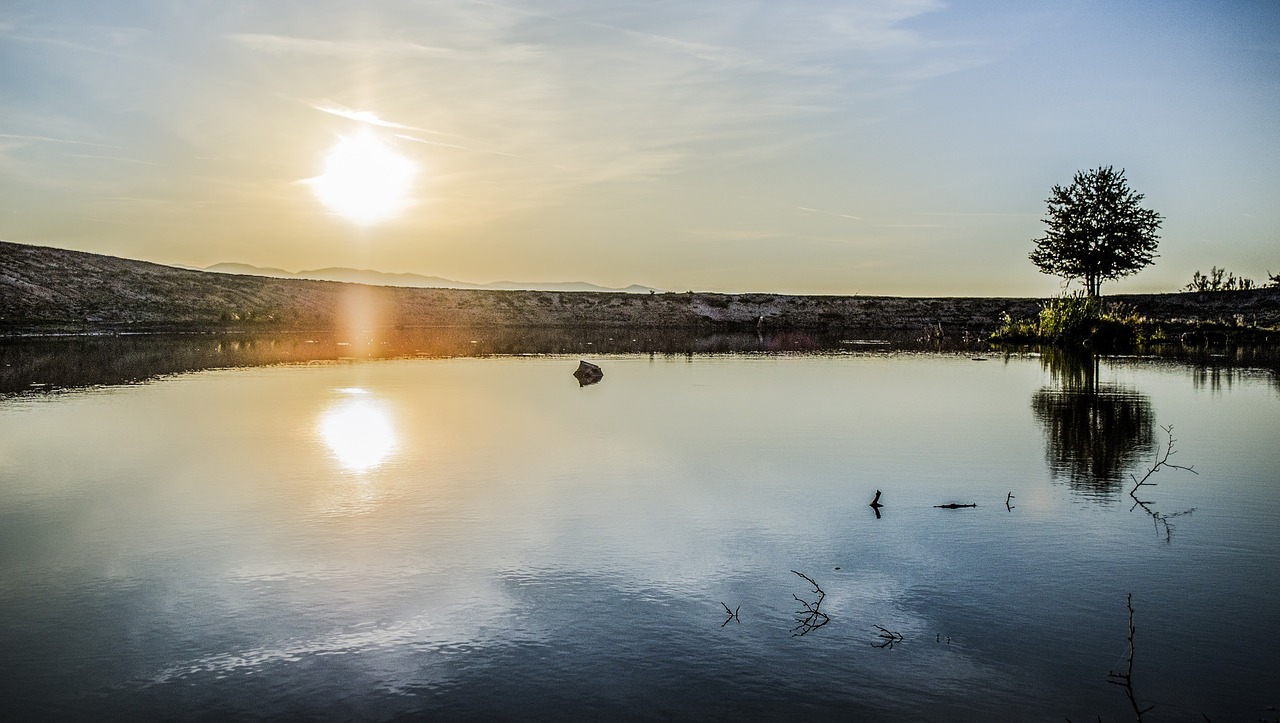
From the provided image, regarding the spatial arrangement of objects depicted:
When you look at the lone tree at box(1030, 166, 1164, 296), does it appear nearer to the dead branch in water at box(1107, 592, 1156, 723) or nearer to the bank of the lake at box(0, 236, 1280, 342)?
the bank of the lake at box(0, 236, 1280, 342)

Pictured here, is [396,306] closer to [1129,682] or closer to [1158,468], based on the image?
[1158,468]

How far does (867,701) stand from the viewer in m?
Result: 4.79

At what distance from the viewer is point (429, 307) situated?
62.2m

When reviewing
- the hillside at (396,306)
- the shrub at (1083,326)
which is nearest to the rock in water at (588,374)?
the shrub at (1083,326)

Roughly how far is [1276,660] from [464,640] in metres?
4.48

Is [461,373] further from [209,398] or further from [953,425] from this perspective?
[953,425]

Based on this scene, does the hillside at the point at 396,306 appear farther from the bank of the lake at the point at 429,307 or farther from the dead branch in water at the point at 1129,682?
the dead branch in water at the point at 1129,682

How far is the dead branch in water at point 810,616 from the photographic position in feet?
18.7

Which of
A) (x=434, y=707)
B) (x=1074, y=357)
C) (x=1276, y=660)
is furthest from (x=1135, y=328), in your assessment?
(x=434, y=707)

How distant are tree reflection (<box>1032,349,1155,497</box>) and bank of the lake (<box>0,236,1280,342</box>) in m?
28.0

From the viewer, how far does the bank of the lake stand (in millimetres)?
45188

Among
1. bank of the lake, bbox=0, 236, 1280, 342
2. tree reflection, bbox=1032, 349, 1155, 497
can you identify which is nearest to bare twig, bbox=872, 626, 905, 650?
tree reflection, bbox=1032, 349, 1155, 497

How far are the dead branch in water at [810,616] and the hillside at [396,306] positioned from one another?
42188mm

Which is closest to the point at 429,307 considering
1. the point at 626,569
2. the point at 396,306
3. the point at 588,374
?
the point at 396,306
